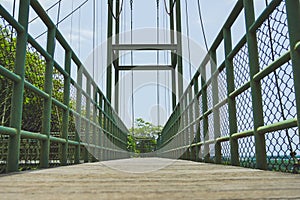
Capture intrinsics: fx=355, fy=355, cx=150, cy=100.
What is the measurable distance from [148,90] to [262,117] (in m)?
11.3

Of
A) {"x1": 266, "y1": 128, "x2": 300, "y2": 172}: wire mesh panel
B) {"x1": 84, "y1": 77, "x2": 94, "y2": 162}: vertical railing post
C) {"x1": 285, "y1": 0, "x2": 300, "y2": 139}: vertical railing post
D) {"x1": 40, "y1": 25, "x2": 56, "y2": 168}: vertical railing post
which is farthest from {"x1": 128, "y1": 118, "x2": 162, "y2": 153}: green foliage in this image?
{"x1": 285, "y1": 0, "x2": 300, "y2": 139}: vertical railing post

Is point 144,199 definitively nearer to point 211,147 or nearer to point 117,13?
point 211,147

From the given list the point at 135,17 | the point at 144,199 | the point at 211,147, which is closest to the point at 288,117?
the point at 144,199

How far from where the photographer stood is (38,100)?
2316 millimetres

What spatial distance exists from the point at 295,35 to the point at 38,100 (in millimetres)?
1688

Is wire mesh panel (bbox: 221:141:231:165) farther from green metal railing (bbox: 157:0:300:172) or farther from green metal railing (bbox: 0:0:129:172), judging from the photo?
green metal railing (bbox: 0:0:129:172)

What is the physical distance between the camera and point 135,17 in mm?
13461

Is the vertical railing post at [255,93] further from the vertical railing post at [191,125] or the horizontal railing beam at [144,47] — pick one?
the horizontal railing beam at [144,47]

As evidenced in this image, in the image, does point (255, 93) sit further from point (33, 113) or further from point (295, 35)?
point (33, 113)

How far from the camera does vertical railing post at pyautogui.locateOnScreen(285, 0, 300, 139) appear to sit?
112 centimetres

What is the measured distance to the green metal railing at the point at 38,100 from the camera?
1484mm

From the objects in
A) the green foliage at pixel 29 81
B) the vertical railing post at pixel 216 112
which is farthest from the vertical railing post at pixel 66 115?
the vertical railing post at pixel 216 112

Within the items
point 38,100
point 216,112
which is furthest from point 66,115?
point 216,112

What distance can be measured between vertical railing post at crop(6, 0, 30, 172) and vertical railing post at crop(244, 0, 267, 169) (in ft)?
3.23
